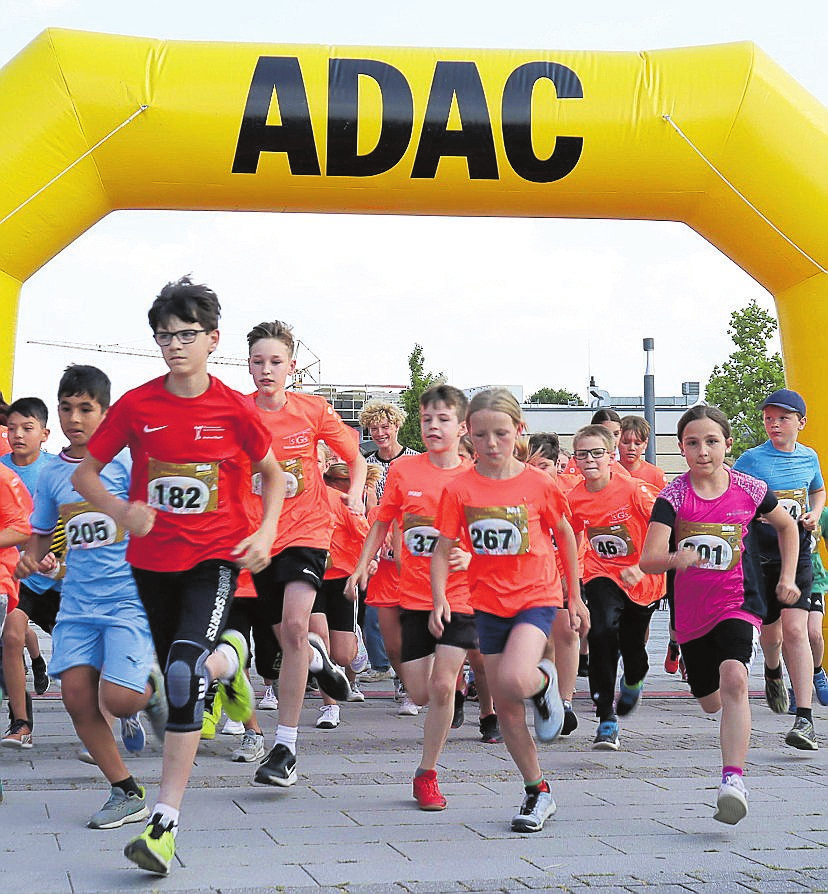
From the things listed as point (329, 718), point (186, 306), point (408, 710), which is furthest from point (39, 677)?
point (186, 306)

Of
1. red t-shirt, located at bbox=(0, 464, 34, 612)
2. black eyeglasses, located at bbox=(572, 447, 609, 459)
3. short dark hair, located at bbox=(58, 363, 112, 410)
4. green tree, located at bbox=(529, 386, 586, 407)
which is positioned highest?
green tree, located at bbox=(529, 386, 586, 407)

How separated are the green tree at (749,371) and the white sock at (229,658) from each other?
3187 cm

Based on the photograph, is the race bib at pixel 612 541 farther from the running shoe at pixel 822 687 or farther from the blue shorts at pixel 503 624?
the blue shorts at pixel 503 624

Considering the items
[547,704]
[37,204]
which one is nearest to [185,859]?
[547,704]

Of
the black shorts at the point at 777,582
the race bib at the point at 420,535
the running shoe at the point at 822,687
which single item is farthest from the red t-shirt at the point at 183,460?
the running shoe at the point at 822,687

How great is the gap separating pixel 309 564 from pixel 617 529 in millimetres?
2232

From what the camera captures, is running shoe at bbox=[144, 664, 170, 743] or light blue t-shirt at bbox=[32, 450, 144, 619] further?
light blue t-shirt at bbox=[32, 450, 144, 619]

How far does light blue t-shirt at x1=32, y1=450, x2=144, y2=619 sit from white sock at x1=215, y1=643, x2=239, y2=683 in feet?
1.89

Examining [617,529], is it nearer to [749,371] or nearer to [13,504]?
[13,504]

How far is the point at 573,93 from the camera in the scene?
31.5 feet

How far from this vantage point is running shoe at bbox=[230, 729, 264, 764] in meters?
6.88

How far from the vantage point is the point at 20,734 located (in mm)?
7203

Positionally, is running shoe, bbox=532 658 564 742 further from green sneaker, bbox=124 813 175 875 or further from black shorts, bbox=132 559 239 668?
green sneaker, bbox=124 813 175 875

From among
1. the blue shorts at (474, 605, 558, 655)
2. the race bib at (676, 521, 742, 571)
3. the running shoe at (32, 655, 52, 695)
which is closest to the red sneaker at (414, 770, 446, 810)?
the blue shorts at (474, 605, 558, 655)
